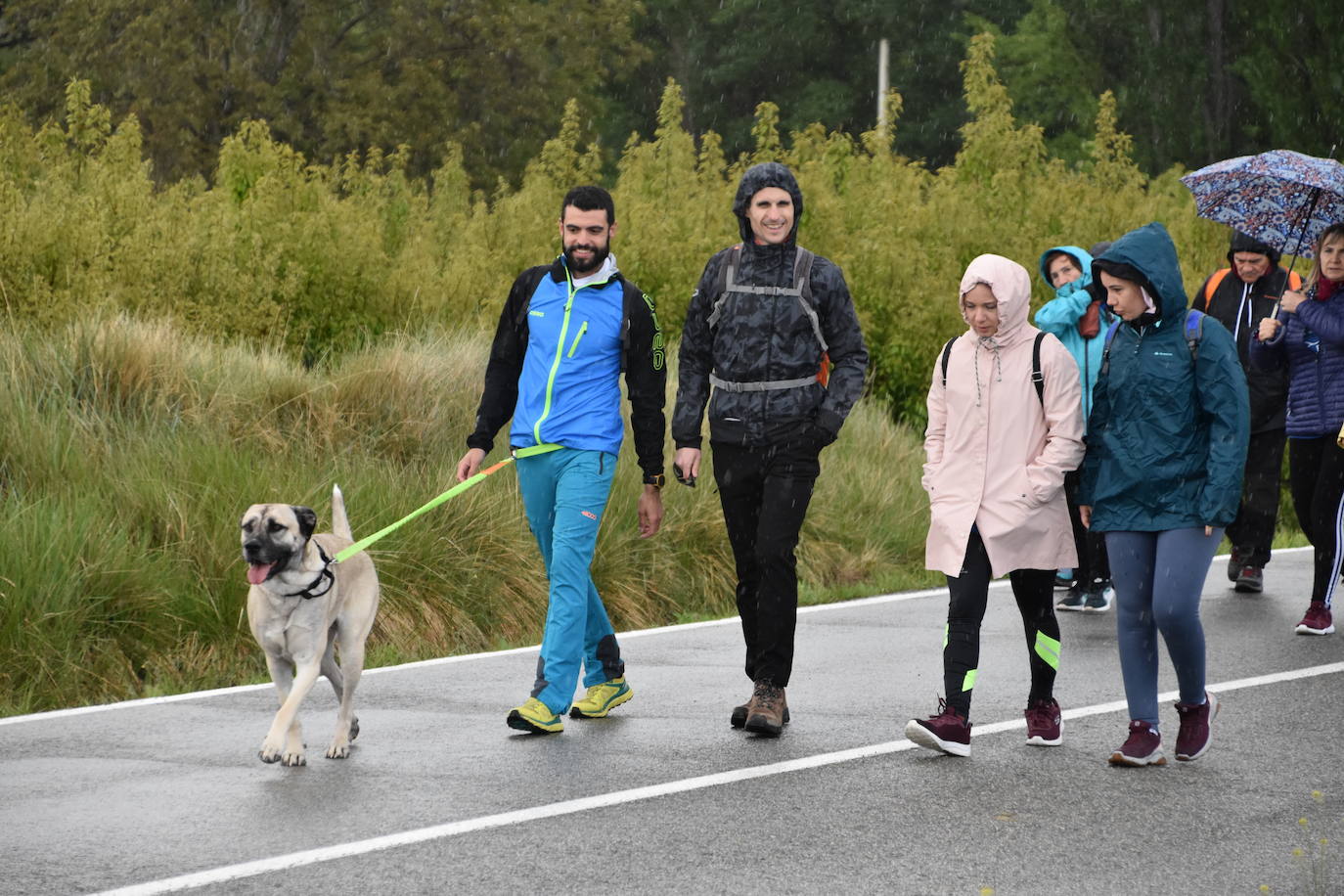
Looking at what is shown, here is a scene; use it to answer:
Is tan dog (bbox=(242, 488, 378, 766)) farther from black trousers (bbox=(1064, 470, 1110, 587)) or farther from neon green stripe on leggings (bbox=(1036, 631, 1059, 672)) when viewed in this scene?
black trousers (bbox=(1064, 470, 1110, 587))

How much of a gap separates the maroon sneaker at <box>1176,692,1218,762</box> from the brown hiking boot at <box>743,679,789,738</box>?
4.89 feet

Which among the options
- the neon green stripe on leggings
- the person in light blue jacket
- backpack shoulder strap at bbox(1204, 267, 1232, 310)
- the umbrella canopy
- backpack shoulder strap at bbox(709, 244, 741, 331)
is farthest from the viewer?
backpack shoulder strap at bbox(1204, 267, 1232, 310)

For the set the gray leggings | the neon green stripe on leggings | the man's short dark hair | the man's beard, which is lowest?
the neon green stripe on leggings

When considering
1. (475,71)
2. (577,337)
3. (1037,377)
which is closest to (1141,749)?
(1037,377)

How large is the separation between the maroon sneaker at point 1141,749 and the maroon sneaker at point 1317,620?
137 inches

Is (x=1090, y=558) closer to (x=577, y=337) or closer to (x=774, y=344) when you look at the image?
(x=774, y=344)

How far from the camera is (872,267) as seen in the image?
18.5 metres

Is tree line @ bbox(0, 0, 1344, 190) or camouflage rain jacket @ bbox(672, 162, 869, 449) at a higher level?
tree line @ bbox(0, 0, 1344, 190)

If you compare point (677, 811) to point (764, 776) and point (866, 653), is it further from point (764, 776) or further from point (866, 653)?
point (866, 653)

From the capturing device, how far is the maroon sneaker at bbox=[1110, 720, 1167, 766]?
23.0 feet

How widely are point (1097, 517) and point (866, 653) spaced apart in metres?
3.00

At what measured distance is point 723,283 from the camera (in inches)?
296

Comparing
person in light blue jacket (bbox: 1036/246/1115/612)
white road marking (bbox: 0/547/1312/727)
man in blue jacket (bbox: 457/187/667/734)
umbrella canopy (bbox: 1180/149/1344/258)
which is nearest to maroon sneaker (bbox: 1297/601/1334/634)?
person in light blue jacket (bbox: 1036/246/1115/612)

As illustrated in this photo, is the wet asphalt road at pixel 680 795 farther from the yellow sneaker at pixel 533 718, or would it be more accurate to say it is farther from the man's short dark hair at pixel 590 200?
the man's short dark hair at pixel 590 200
